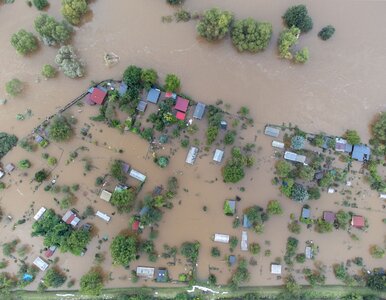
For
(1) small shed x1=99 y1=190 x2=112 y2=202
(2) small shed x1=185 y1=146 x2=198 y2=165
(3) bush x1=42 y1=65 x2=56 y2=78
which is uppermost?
(3) bush x1=42 y1=65 x2=56 y2=78

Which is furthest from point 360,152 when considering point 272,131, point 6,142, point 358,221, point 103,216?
point 6,142

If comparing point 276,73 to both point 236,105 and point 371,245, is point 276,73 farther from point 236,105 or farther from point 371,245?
point 371,245

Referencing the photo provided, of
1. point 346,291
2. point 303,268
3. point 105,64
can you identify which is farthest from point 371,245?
point 105,64

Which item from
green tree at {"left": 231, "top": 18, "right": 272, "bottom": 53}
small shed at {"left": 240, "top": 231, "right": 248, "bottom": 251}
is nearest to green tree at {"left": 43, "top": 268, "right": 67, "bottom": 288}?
Answer: small shed at {"left": 240, "top": 231, "right": 248, "bottom": 251}

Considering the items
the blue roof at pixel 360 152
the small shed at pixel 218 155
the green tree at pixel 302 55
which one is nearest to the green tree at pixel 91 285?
the small shed at pixel 218 155

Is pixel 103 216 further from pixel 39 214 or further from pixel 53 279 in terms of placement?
pixel 53 279

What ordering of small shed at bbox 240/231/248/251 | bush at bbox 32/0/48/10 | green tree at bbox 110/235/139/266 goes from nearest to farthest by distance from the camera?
1. green tree at bbox 110/235/139/266
2. small shed at bbox 240/231/248/251
3. bush at bbox 32/0/48/10

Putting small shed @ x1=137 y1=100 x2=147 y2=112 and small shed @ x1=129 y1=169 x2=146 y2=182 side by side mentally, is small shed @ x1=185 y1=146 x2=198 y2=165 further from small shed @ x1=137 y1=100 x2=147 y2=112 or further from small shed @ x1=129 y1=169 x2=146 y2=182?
small shed @ x1=137 y1=100 x2=147 y2=112
